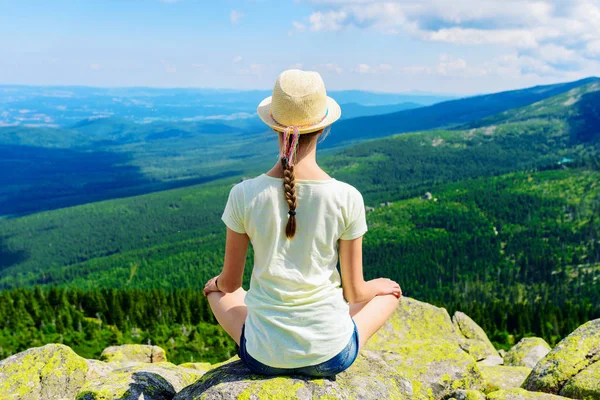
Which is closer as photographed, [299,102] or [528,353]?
[299,102]

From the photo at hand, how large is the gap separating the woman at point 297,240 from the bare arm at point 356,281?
0.9 inches

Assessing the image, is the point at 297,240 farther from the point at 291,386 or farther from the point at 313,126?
the point at 291,386

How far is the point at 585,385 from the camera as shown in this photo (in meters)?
11.6

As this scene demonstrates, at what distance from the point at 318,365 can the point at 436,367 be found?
5879 mm

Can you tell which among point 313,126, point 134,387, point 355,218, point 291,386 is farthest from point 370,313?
point 134,387

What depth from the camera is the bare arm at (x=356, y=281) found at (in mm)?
7699

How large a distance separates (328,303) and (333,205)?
169 cm

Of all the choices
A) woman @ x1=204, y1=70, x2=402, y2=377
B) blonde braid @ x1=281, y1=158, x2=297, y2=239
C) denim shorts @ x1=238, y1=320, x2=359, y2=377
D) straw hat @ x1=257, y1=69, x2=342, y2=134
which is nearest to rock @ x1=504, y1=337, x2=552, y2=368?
denim shorts @ x1=238, y1=320, x2=359, y2=377

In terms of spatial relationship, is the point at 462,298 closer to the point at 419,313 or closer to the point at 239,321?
the point at 419,313

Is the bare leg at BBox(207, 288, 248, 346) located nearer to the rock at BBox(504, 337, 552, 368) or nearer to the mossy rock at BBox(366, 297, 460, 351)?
the mossy rock at BBox(366, 297, 460, 351)

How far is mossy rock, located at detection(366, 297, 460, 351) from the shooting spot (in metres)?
19.1

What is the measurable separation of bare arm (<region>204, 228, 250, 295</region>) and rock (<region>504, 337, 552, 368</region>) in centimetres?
1902

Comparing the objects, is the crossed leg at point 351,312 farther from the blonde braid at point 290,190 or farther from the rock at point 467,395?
the rock at point 467,395

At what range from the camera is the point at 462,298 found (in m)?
151
